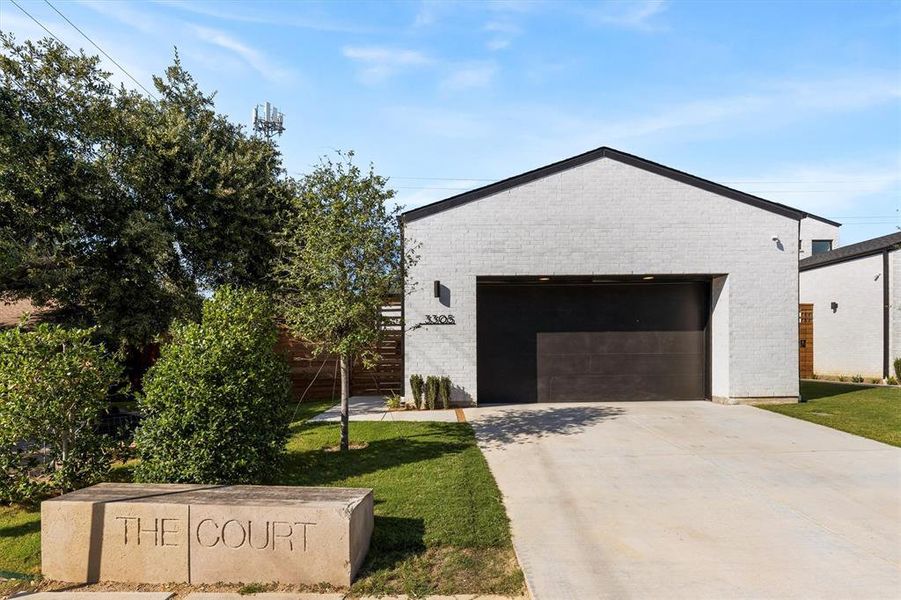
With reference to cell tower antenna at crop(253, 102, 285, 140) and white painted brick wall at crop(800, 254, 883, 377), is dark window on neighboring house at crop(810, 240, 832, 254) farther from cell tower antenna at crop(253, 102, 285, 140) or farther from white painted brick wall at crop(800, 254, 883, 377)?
cell tower antenna at crop(253, 102, 285, 140)

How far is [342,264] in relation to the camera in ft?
22.1

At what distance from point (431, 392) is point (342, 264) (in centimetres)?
468

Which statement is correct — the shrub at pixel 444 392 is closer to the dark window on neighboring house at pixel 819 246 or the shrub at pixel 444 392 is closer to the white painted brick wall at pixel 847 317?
→ the white painted brick wall at pixel 847 317

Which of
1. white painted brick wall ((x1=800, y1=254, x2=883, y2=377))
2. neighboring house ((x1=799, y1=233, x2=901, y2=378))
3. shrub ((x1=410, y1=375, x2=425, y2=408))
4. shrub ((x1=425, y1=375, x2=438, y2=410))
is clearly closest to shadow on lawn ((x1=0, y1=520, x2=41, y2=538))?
shrub ((x1=410, y1=375, x2=425, y2=408))

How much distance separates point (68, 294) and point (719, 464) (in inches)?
467

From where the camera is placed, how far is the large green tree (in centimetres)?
880

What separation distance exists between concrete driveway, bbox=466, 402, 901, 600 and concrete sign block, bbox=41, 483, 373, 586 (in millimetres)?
1526

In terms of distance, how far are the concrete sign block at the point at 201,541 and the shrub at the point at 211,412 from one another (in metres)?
0.84

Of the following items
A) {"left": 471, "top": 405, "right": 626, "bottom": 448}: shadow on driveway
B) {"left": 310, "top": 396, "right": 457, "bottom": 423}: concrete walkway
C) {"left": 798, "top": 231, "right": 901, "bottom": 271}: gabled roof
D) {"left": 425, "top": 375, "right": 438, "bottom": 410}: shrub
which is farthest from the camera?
{"left": 798, "top": 231, "right": 901, "bottom": 271}: gabled roof

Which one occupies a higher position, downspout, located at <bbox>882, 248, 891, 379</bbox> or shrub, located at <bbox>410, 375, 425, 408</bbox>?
downspout, located at <bbox>882, 248, 891, 379</bbox>

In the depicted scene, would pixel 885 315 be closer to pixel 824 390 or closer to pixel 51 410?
pixel 824 390

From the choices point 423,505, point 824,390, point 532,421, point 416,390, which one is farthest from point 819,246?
point 423,505

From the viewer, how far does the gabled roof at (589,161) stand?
421 inches

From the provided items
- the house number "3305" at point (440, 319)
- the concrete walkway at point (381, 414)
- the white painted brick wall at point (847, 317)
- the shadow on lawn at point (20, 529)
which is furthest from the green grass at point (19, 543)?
the white painted brick wall at point (847, 317)
